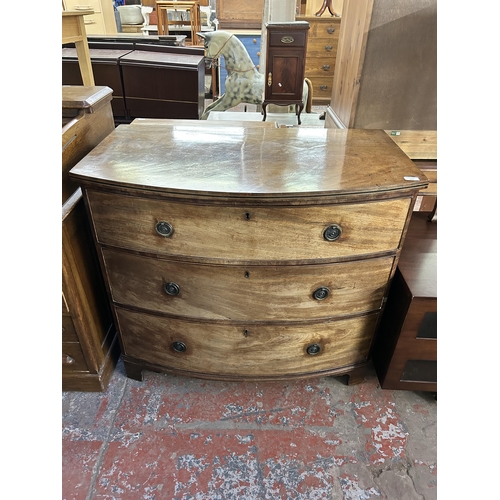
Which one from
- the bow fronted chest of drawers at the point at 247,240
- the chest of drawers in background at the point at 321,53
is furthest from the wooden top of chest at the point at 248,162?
the chest of drawers in background at the point at 321,53

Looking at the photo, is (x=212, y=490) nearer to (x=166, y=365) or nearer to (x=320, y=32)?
(x=166, y=365)

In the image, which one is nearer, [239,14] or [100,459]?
[100,459]

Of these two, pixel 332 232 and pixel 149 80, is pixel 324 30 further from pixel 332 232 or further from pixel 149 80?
pixel 332 232

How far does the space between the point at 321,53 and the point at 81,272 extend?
4586 millimetres

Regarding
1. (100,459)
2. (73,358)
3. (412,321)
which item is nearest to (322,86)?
(412,321)

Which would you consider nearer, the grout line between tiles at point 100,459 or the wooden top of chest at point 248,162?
the wooden top of chest at point 248,162

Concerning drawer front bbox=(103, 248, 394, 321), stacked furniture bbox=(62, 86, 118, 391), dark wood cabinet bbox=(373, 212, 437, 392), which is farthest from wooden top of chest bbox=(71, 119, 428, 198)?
dark wood cabinet bbox=(373, 212, 437, 392)

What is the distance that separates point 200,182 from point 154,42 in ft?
13.4

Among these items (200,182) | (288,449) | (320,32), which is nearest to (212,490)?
(288,449)

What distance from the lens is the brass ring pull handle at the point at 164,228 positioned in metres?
1.11

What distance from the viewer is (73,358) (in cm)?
147

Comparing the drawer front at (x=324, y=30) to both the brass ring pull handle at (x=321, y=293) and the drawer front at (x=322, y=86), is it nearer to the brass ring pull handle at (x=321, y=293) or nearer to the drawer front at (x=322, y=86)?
the drawer front at (x=322, y=86)

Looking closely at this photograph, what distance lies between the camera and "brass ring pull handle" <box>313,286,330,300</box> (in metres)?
1.24

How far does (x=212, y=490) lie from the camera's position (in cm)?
125
